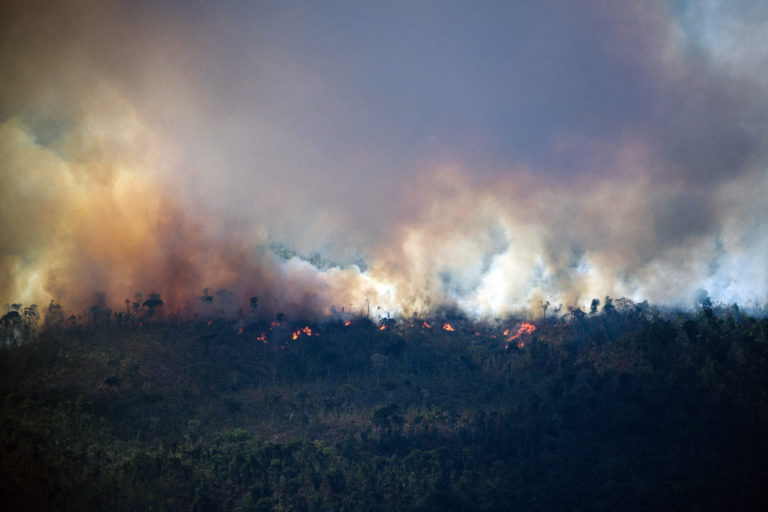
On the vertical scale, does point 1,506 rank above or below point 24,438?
below

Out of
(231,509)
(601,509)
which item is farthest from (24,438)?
(601,509)

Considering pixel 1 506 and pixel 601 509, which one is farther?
pixel 601 509

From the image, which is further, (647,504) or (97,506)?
(647,504)

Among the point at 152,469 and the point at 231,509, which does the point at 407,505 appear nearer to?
the point at 231,509

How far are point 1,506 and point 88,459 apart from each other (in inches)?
931

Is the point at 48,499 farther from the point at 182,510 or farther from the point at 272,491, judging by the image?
the point at 272,491

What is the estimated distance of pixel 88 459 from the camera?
198375 mm

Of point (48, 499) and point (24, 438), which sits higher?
point (24, 438)

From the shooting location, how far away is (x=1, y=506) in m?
182

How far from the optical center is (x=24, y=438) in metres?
198

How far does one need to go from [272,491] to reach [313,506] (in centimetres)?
1235

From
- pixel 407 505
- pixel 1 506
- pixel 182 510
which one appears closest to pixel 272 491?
pixel 182 510

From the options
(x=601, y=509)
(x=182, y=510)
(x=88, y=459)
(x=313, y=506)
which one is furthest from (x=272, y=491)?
(x=601, y=509)

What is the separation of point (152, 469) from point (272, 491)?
1322 inches
